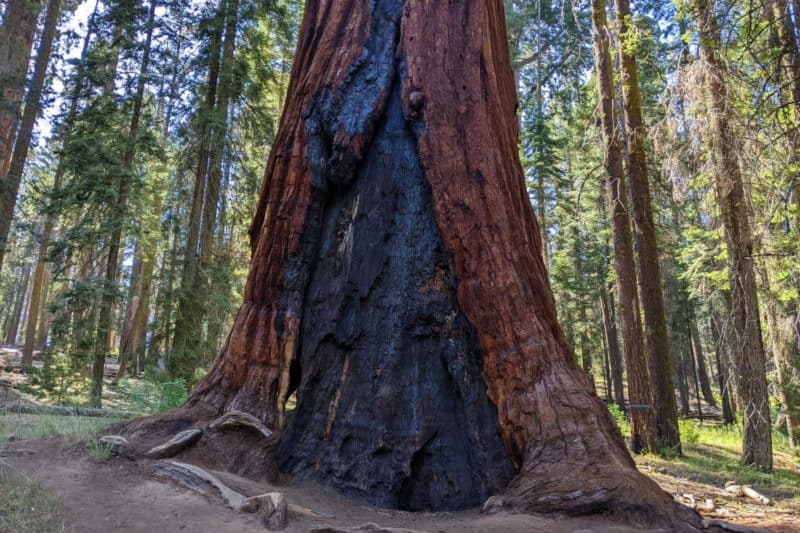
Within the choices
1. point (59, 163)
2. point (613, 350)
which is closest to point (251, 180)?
point (59, 163)

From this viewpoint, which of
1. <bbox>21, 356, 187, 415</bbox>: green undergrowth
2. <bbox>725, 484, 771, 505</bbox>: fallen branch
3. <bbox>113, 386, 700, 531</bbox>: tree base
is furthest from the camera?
<bbox>21, 356, 187, 415</bbox>: green undergrowth

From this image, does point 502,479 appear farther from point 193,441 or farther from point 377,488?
point 193,441

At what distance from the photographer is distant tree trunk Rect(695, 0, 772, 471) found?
9539mm

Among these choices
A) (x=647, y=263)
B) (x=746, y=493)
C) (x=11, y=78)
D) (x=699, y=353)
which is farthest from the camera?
(x=699, y=353)

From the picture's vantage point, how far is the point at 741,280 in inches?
390

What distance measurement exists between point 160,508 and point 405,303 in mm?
2458

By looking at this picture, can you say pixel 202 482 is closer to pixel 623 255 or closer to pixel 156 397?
pixel 156 397

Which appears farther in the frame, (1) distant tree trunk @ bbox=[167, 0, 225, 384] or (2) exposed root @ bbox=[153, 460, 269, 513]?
(1) distant tree trunk @ bbox=[167, 0, 225, 384]

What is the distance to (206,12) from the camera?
1317 cm

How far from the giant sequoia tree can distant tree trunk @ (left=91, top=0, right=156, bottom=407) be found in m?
7.36

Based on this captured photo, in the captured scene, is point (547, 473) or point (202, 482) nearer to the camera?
point (202, 482)

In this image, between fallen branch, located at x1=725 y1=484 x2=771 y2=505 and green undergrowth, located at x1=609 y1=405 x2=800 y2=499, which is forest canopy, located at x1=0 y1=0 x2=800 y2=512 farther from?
fallen branch, located at x1=725 y1=484 x2=771 y2=505

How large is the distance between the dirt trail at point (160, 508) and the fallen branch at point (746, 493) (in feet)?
15.4

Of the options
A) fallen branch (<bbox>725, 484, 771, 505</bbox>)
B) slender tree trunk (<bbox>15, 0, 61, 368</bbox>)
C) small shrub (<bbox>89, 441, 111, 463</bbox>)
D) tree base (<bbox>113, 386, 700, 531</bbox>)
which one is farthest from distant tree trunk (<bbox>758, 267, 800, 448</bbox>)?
slender tree trunk (<bbox>15, 0, 61, 368</bbox>)
